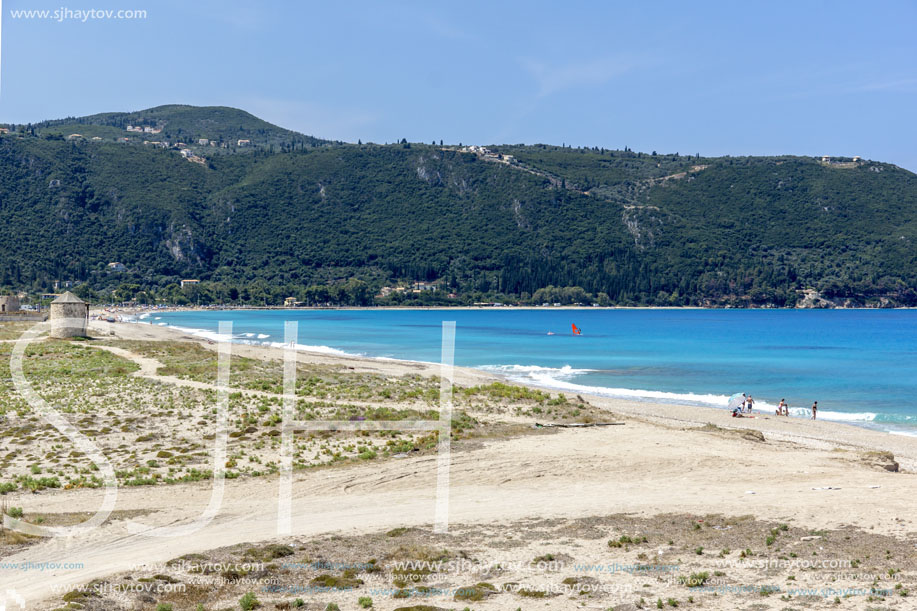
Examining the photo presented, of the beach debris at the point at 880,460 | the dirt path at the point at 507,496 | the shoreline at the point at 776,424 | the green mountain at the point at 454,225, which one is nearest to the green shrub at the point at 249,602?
the dirt path at the point at 507,496

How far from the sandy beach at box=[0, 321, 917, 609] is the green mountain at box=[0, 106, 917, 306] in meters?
132

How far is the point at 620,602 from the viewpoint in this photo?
864cm

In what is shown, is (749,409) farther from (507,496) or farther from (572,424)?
(507,496)

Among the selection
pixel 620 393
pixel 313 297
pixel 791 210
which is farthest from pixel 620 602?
pixel 791 210

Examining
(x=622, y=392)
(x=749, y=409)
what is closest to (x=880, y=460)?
(x=749, y=409)

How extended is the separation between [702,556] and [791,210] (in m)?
184

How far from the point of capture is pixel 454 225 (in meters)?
178

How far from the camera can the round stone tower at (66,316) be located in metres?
40.2

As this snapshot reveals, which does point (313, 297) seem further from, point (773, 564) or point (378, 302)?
point (773, 564)

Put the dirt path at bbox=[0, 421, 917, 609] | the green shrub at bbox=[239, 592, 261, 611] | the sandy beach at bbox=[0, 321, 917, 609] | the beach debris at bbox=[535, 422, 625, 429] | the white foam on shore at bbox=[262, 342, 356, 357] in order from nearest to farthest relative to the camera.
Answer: the green shrub at bbox=[239, 592, 261, 611] → the sandy beach at bbox=[0, 321, 917, 609] → the dirt path at bbox=[0, 421, 917, 609] → the beach debris at bbox=[535, 422, 625, 429] → the white foam on shore at bbox=[262, 342, 356, 357]

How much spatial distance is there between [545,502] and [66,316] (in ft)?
116

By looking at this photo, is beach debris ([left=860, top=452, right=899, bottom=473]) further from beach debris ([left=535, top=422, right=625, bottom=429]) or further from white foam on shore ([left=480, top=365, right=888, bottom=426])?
white foam on shore ([left=480, top=365, right=888, bottom=426])

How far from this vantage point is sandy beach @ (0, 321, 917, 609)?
10047 millimetres

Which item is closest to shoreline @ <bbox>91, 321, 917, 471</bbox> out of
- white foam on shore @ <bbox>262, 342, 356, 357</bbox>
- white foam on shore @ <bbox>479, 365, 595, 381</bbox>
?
white foam on shore @ <bbox>479, 365, 595, 381</bbox>
